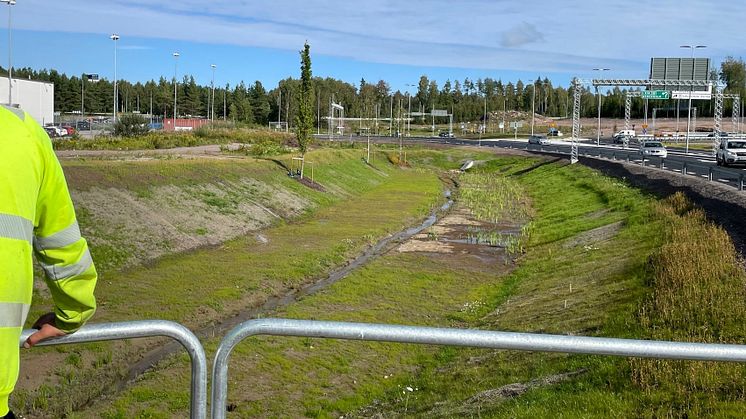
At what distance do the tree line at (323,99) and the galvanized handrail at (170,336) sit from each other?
98.5 m

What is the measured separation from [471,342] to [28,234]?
2.03 metres

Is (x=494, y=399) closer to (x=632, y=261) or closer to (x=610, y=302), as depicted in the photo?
(x=610, y=302)

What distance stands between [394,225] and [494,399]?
26.0 meters

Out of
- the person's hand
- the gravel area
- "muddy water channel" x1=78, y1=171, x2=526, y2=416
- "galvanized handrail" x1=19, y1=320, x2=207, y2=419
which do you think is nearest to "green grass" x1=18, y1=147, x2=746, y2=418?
"muddy water channel" x1=78, y1=171, x2=526, y2=416

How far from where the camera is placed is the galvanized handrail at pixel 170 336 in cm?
343

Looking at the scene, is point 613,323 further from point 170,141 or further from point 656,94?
point 170,141

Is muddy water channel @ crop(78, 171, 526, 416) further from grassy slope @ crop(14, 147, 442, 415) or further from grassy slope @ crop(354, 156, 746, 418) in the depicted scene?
grassy slope @ crop(354, 156, 746, 418)

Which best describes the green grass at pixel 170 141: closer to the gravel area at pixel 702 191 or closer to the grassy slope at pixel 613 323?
the gravel area at pixel 702 191

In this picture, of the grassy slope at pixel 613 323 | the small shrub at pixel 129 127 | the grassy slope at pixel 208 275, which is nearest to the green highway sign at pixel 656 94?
the grassy slope at pixel 208 275

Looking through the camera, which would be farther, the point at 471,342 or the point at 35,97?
the point at 35,97

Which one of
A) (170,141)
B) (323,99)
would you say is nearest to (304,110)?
(170,141)

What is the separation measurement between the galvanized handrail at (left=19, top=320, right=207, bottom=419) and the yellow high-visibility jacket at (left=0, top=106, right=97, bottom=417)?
1.60ft

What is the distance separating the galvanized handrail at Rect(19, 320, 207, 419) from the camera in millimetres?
3426

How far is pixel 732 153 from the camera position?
4800cm
